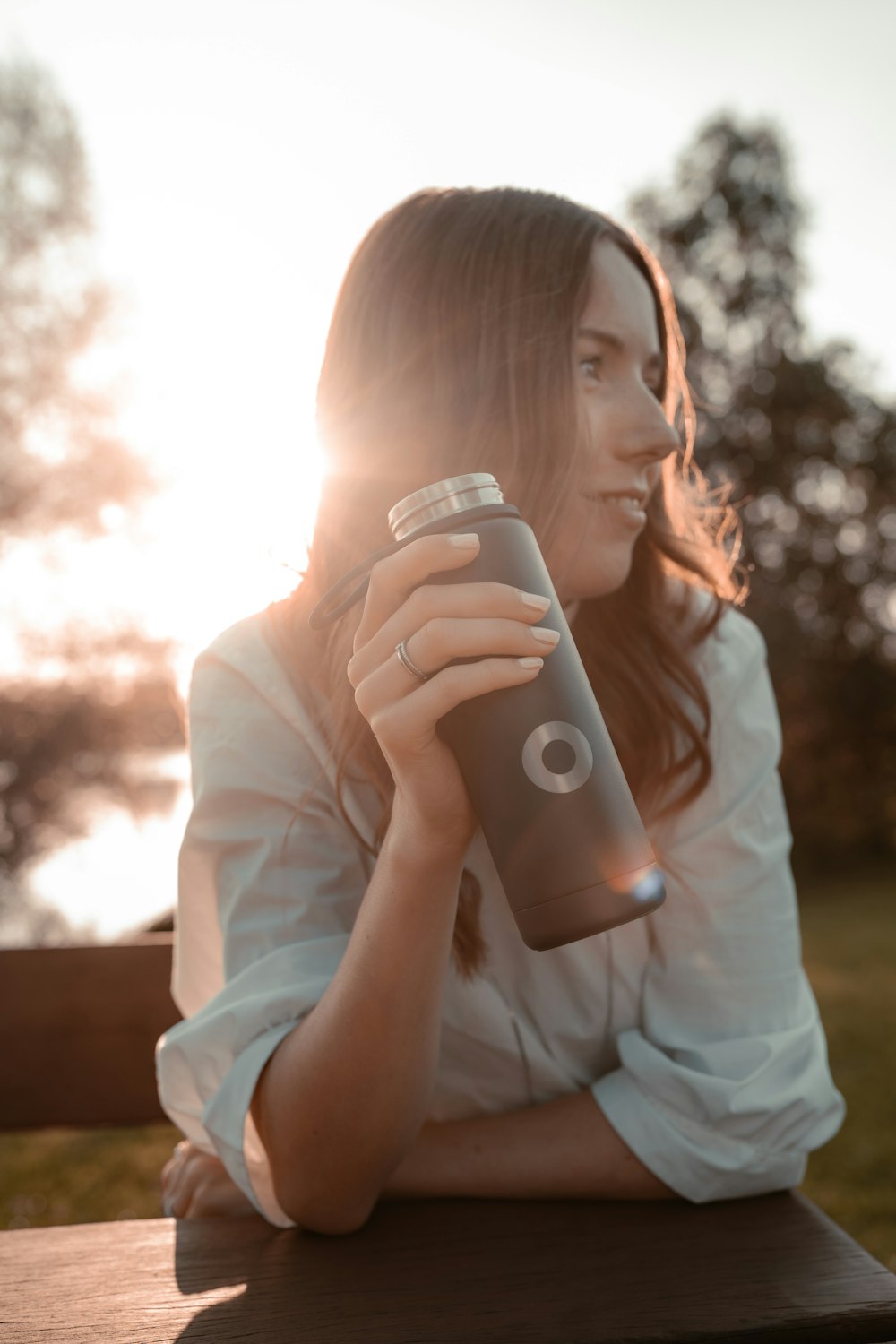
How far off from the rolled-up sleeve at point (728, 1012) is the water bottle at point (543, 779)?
0.55 meters

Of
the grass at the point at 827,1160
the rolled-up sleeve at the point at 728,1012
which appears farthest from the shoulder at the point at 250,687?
the grass at the point at 827,1160

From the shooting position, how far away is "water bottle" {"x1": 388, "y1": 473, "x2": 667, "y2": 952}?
94 centimetres

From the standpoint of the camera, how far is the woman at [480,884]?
4.12 ft

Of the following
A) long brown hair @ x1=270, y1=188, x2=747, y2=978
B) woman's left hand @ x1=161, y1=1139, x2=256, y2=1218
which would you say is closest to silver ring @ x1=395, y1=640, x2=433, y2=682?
long brown hair @ x1=270, y1=188, x2=747, y2=978

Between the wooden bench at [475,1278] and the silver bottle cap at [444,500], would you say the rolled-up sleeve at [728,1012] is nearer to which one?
the wooden bench at [475,1278]

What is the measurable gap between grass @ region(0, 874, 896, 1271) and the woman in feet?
6.12

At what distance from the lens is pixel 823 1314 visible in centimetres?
104

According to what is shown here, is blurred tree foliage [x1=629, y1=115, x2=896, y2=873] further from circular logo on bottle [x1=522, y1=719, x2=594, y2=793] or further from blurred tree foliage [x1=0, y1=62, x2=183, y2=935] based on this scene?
circular logo on bottle [x1=522, y1=719, x2=594, y2=793]

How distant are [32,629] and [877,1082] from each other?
8008mm

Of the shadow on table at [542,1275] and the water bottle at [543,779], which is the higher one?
the water bottle at [543,779]

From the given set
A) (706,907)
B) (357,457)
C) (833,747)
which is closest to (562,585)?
(357,457)

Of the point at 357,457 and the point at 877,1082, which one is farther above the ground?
the point at 357,457

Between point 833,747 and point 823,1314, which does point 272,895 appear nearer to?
point 823,1314

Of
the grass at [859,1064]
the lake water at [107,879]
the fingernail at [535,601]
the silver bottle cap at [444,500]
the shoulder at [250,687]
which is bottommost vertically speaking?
the grass at [859,1064]
